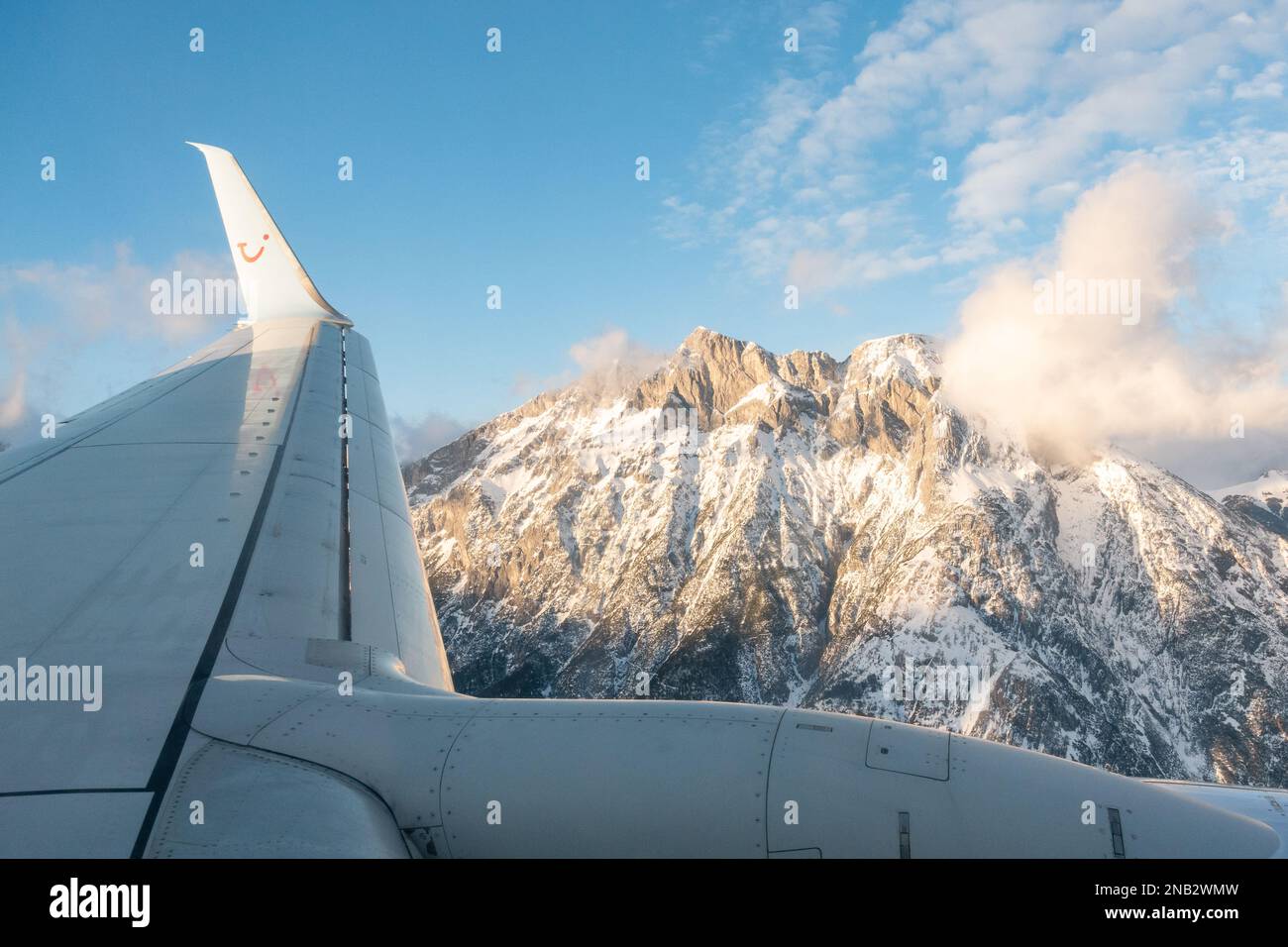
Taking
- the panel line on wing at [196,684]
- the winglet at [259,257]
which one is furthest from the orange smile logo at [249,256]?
the panel line on wing at [196,684]

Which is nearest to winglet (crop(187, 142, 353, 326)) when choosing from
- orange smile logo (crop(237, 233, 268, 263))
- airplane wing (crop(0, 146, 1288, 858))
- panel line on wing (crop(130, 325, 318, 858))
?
orange smile logo (crop(237, 233, 268, 263))

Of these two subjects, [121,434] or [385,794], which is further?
[121,434]

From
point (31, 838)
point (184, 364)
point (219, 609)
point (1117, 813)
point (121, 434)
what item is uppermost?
point (184, 364)

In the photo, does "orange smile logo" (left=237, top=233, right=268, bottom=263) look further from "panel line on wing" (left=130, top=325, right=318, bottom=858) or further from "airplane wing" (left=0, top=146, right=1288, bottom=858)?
"airplane wing" (left=0, top=146, right=1288, bottom=858)

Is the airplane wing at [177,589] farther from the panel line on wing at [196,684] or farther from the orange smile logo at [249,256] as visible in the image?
the orange smile logo at [249,256]

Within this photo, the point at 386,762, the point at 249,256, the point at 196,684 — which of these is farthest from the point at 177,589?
the point at 249,256
